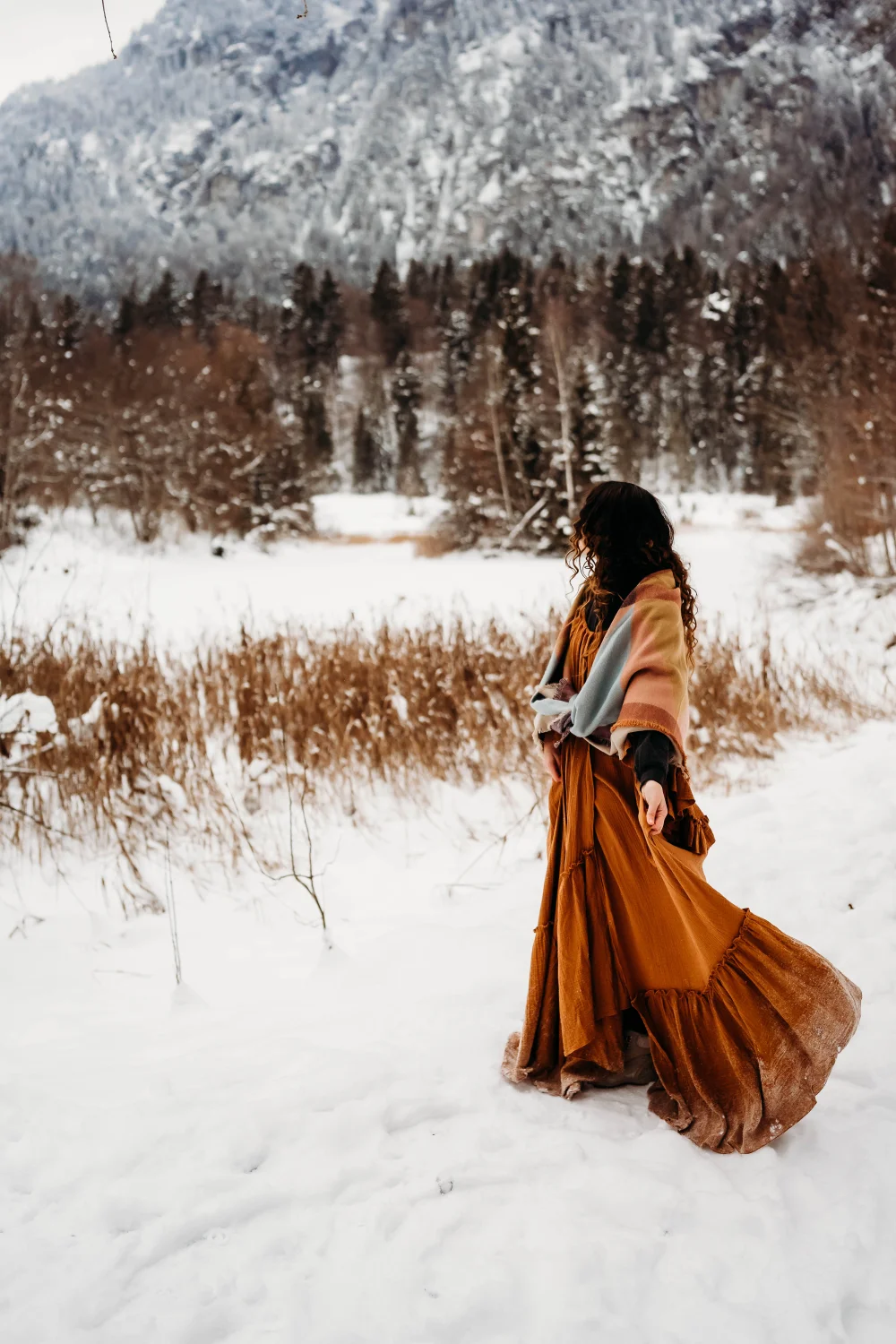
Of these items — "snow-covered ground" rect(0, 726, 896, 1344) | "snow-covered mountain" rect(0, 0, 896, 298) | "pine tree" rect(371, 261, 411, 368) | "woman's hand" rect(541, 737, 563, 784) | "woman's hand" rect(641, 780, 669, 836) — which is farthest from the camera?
"snow-covered mountain" rect(0, 0, 896, 298)

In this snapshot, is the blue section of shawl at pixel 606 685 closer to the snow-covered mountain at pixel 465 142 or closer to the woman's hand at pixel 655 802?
the woman's hand at pixel 655 802

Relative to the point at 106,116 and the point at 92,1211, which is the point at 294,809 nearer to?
the point at 92,1211

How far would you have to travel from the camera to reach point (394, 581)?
57.9ft

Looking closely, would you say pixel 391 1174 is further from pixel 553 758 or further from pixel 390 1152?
pixel 553 758

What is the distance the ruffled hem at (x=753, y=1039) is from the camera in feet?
5.84

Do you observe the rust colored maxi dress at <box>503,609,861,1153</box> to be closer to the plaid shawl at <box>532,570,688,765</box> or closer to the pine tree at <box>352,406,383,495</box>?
the plaid shawl at <box>532,570,688,765</box>

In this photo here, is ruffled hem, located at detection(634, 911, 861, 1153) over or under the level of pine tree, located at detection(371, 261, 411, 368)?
under

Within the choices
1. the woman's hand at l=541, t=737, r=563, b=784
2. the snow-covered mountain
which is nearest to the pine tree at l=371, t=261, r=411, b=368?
the snow-covered mountain

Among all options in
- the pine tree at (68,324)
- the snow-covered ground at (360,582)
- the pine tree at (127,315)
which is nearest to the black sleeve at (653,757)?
the snow-covered ground at (360,582)

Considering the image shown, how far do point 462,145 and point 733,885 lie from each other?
395 ft

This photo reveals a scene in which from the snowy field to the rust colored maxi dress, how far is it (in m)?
0.09

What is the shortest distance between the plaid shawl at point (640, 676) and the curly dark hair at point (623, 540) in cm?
5

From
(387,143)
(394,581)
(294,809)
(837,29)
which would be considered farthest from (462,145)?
(294,809)

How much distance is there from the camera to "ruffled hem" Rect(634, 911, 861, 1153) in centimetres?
178
